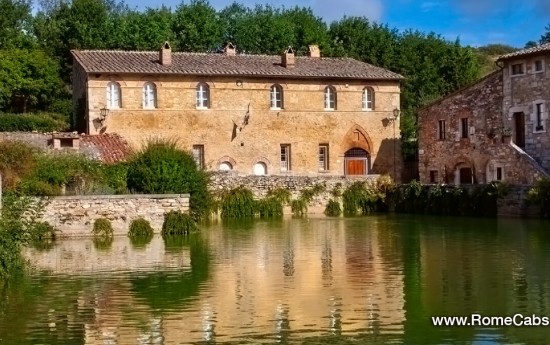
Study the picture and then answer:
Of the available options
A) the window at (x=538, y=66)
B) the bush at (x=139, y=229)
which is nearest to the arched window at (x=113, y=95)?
the bush at (x=139, y=229)

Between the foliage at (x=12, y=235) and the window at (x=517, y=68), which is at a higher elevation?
the window at (x=517, y=68)

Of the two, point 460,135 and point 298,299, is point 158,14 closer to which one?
point 460,135

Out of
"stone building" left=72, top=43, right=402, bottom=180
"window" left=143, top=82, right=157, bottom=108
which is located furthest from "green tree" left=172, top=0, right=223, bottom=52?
"window" left=143, top=82, right=157, bottom=108

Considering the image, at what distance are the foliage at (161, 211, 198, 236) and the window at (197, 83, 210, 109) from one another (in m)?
16.2

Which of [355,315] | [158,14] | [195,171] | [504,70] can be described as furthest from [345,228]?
[158,14]

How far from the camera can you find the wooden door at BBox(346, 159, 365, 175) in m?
45.3

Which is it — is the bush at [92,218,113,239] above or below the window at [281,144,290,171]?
below

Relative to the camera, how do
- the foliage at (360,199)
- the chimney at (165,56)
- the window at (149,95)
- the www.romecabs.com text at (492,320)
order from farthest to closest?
the chimney at (165,56)
the window at (149,95)
the foliage at (360,199)
the www.romecabs.com text at (492,320)

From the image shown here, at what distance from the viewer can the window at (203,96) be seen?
1671 inches

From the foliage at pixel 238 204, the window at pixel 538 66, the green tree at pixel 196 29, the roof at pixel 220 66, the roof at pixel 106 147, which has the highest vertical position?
the green tree at pixel 196 29

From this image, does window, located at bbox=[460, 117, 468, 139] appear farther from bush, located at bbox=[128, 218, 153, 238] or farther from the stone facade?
bush, located at bbox=[128, 218, 153, 238]

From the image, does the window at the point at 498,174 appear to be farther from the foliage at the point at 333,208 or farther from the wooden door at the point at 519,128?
the foliage at the point at 333,208

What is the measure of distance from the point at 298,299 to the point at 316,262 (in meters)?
5.18

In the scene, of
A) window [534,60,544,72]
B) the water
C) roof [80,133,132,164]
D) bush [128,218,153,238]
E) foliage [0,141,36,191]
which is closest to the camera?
the water
